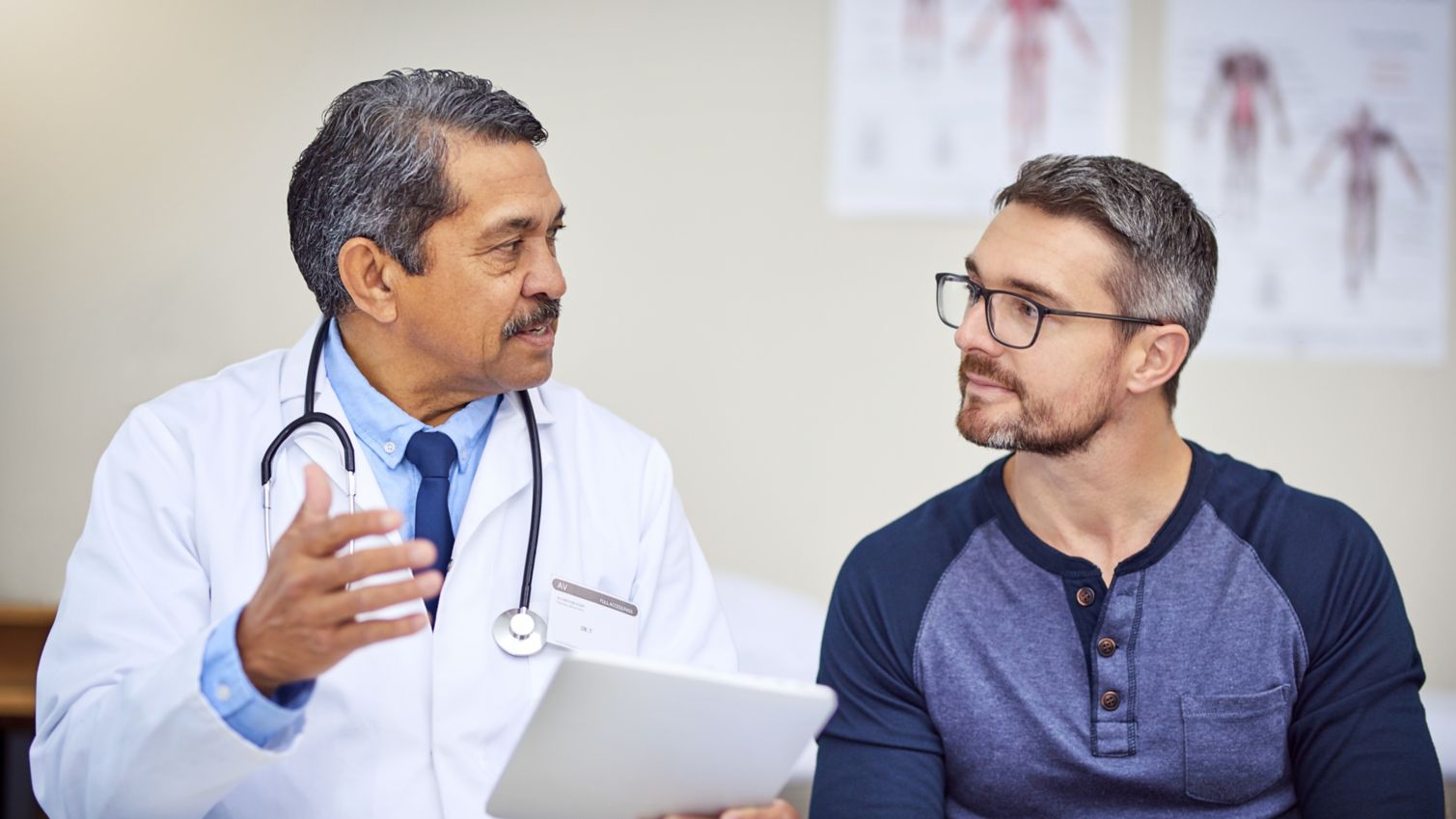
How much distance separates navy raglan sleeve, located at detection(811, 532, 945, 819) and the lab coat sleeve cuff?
27.9 inches

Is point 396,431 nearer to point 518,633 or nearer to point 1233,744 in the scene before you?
point 518,633

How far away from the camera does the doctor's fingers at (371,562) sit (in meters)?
1.17

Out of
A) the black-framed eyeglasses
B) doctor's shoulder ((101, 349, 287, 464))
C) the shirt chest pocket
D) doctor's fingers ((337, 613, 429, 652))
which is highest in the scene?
the black-framed eyeglasses

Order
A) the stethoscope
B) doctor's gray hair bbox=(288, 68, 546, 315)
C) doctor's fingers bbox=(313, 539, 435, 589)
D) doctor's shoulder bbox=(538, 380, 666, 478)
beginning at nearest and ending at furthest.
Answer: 1. doctor's fingers bbox=(313, 539, 435, 589)
2. the stethoscope
3. doctor's gray hair bbox=(288, 68, 546, 315)
4. doctor's shoulder bbox=(538, 380, 666, 478)

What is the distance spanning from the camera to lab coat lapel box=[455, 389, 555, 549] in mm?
1643

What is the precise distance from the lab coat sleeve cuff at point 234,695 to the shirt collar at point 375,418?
42 cm

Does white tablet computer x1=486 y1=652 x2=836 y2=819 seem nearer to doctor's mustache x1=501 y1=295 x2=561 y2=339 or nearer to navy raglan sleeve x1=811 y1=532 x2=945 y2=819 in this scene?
navy raglan sleeve x1=811 y1=532 x2=945 y2=819

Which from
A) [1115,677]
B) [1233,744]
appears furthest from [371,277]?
[1233,744]

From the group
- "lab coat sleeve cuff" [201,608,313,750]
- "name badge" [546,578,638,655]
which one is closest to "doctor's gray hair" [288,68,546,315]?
"name badge" [546,578,638,655]

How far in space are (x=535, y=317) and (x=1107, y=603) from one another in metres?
0.81

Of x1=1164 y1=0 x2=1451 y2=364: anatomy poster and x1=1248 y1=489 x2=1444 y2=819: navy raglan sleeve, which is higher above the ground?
x1=1164 y1=0 x2=1451 y2=364: anatomy poster

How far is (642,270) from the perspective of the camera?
262 cm

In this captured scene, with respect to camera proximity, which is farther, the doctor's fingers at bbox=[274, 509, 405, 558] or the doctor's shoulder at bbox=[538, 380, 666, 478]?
the doctor's shoulder at bbox=[538, 380, 666, 478]

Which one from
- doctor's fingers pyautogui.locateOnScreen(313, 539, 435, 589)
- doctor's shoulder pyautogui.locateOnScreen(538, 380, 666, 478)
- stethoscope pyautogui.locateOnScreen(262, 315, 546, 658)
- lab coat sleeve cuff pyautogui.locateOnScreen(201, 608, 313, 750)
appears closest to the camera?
doctor's fingers pyautogui.locateOnScreen(313, 539, 435, 589)
